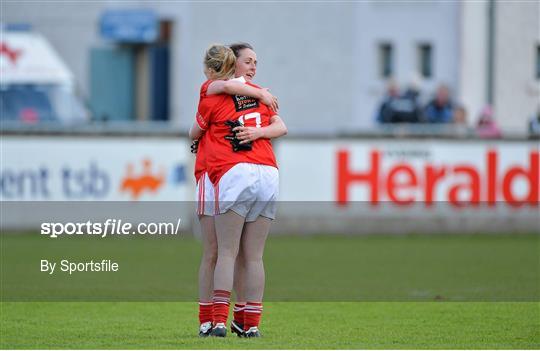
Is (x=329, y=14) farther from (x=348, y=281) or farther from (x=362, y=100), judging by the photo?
(x=348, y=281)

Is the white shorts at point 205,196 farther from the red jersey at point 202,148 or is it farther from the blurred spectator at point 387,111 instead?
the blurred spectator at point 387,111

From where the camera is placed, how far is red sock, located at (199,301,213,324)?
411 inches

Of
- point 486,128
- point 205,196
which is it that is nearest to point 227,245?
point 205,196

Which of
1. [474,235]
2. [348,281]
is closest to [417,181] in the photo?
[474,235]

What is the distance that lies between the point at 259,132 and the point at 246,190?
38cm

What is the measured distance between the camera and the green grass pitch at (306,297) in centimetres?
1061

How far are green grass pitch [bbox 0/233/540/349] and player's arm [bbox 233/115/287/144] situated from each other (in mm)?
1310

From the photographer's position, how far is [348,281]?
53.3ft

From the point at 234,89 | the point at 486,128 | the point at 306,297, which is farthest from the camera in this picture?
the point at 486,128

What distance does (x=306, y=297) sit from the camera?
14.4m

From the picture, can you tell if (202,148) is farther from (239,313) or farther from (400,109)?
(400,109)

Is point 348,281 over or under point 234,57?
under

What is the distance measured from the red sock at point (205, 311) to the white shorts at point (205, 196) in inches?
23.6

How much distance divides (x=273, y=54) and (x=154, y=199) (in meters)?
14.4
